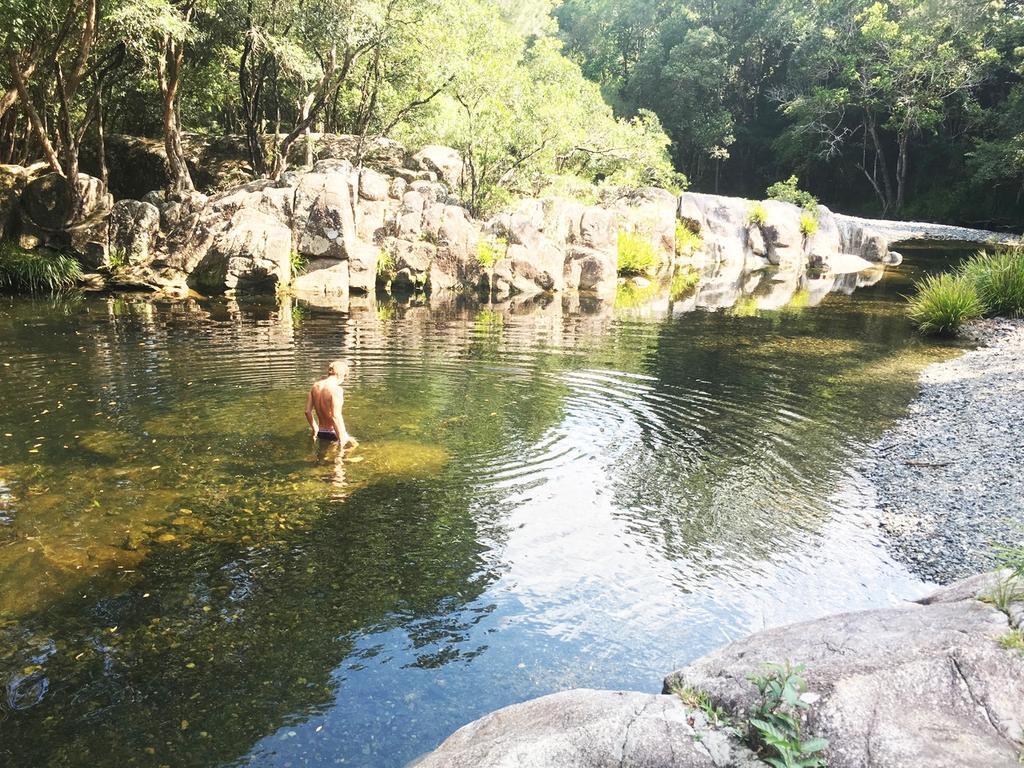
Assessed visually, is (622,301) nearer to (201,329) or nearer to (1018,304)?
(1018,304)

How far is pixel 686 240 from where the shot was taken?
37.5 metres

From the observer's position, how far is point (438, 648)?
655 cm

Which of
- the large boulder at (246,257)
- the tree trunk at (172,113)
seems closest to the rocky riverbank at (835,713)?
the large boulder at (246,257)

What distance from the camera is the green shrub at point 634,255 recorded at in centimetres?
3384

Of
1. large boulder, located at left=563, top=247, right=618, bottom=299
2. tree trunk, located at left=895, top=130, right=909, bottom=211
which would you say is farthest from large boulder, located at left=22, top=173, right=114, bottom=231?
tree trunk, located at left=895, top=130, right=909, bottom=211

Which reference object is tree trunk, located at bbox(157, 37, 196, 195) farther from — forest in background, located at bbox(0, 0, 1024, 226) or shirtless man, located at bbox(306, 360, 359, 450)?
shirtless man, located at bbox(306, 360, 359, 450)

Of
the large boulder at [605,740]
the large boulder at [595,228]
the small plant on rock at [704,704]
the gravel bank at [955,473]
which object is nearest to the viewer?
the large boulder at [605,740]

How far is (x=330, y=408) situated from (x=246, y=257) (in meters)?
16.8

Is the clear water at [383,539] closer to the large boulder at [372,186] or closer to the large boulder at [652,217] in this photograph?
the large boulder at [372,186]

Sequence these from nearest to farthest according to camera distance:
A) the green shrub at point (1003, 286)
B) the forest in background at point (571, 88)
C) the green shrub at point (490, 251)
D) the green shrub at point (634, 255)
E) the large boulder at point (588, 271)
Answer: the green shrub at point (1003, 286), the forest in background at point (571, 88), the green shrub at point (490, 251), the large boulder at point (588, 271), the green shrub at point (634, 255)

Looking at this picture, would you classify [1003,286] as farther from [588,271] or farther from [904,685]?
[904,685]

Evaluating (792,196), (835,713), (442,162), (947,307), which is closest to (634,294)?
(442,162)

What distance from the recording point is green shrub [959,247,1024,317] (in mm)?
21125

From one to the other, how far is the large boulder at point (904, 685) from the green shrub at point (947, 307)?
17.5 m
